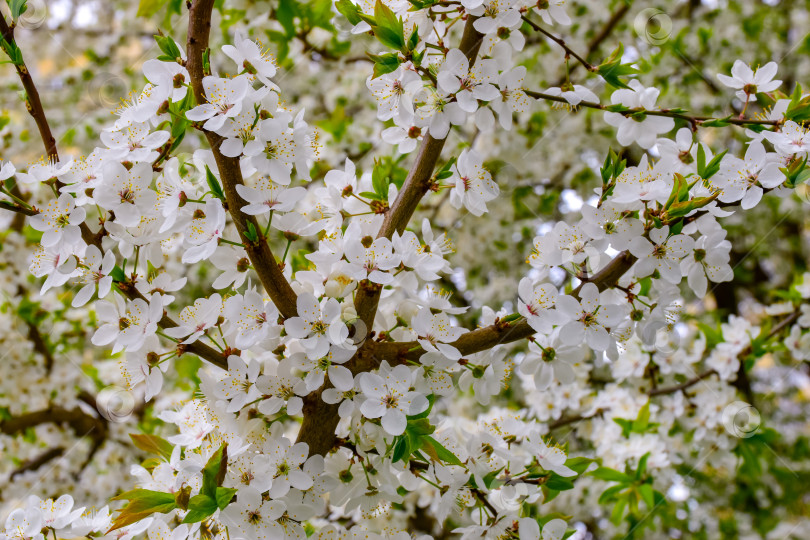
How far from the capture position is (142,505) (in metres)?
0.99

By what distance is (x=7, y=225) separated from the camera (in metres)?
2.57

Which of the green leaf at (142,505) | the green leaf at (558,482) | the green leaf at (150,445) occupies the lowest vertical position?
the green leaf at (558,482)

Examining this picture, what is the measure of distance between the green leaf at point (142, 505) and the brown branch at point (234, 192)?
33 cm

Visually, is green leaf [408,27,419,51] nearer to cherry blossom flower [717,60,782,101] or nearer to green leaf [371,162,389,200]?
green leaf [371,162,389,200]

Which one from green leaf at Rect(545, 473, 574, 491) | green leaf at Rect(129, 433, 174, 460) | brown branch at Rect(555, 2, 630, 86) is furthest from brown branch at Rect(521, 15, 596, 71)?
brown branch at Rect(555, 2, 630, 86)

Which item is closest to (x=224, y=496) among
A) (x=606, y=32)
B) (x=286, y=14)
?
(x=286, y=14)

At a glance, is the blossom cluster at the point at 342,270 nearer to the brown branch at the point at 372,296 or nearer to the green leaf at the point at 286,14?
the brown branch at the point at 372,296

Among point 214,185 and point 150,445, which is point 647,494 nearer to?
point 150,445

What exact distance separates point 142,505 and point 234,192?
49 cm

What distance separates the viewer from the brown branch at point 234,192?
1.01 m

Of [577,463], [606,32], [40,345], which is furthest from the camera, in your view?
[606,32]

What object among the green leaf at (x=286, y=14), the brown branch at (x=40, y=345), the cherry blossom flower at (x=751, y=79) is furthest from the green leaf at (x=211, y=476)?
the brown branch at (x=40, y=345)

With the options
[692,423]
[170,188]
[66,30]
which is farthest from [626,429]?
[66,30]

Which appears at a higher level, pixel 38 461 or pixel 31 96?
pixel 31 96
